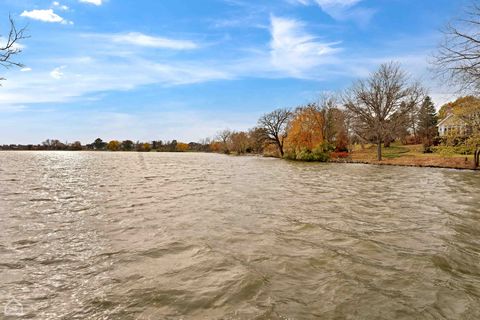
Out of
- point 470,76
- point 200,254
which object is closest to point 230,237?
point 200,254

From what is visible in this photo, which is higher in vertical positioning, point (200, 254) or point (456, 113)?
point (456, 113)

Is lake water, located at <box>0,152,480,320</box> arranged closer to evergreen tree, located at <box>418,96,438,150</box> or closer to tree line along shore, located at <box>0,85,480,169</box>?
tree line along shore, located at <box>0,85,480,169</box>

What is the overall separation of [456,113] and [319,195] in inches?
893

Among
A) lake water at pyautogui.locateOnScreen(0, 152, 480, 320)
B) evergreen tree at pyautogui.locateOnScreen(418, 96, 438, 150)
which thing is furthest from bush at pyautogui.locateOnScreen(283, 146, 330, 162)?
lake water at pyautogui.locateOnScreen(0, 152, 480, 320)

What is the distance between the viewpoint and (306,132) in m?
48.6

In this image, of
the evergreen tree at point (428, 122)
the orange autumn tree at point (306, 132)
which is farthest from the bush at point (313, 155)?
A: the evergreen tree at point (428, 122)

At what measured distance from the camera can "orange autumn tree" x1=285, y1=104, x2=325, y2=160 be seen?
48000 mm

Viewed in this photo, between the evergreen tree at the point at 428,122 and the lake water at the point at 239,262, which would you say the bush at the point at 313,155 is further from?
the lake water at the point at 239,262

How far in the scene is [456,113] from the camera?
27781 millimetres

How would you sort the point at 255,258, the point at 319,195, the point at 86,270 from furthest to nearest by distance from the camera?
the point at 319,195, the point at 255,258, the point at 86,270

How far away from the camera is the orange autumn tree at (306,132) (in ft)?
157

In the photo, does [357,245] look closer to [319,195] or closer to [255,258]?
[255,258]

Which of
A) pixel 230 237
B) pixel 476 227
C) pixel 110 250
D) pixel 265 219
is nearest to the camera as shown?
pixel 110 250

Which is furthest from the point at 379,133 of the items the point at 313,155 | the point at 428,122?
the point at 428,122
